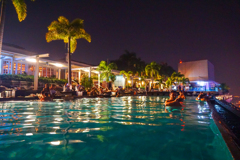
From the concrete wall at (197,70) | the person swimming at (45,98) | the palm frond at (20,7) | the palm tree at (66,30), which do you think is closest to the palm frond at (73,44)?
the palm tree at (66,30)

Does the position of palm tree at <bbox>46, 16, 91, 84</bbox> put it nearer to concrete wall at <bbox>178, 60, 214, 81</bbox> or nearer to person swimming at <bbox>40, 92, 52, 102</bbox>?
person swimming at <bbox>40, 92, 52, 102</bbox>

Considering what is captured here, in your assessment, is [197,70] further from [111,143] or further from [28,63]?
[111,143]

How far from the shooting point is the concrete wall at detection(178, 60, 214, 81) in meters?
88.5

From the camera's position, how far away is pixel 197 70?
9169cm

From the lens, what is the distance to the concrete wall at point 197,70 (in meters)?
88.5

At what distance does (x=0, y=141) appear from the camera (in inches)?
115

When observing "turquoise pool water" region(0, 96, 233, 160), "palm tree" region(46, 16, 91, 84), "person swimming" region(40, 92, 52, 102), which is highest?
"palm tree" region(46, 16, 91, 84)

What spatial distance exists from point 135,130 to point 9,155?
7.72ft

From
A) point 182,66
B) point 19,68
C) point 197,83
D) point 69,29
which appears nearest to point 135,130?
point 69,29

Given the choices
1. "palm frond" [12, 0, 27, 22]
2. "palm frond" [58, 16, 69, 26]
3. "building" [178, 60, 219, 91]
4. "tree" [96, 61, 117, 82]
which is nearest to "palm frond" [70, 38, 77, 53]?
"palm frond" [58, 16, 69, 26]

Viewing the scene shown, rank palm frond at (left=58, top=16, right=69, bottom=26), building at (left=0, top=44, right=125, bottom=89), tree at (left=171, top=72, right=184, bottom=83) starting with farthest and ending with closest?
1. tree at (left=171, top=72, right=184, bottom=83)
2. palm frond at (left=58, top=16, right=69, bottom=26)
3. building at (left=0, top=44, right=125, bottom=89)

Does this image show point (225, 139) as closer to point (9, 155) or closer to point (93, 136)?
point (93, 136)

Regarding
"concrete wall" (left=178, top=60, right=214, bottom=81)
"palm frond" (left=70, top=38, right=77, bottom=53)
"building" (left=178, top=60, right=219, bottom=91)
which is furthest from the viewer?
"concrete wall" (left=178, top=60, right=214, bottom=81)

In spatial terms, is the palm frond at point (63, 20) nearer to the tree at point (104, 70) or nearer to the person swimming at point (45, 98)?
the tree at point (104, 70)
